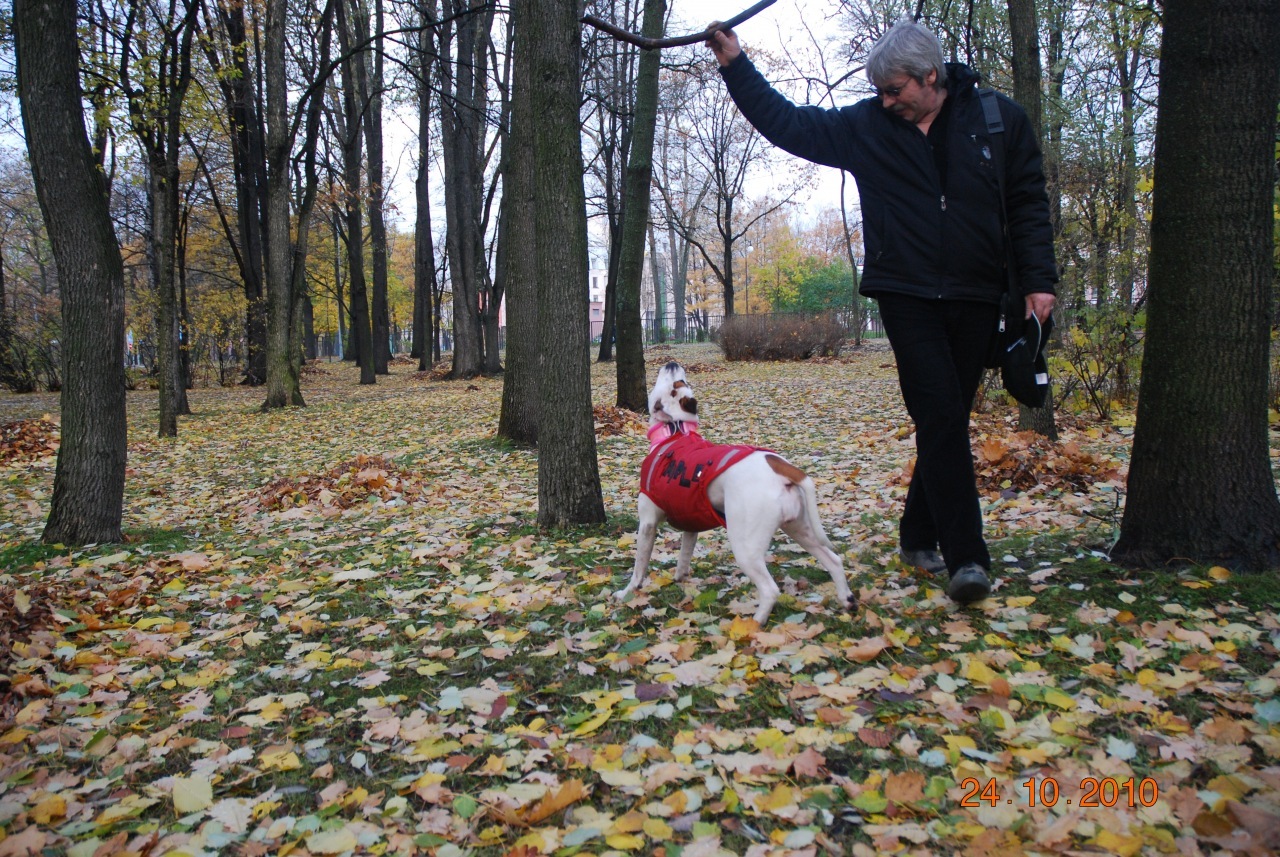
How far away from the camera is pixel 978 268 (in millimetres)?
3338

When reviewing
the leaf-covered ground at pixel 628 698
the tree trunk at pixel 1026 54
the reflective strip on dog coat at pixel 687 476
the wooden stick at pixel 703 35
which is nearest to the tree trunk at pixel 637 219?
the tree trunk at pixel 1026 54

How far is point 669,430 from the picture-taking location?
3926 mm

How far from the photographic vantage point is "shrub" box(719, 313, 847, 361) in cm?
2370

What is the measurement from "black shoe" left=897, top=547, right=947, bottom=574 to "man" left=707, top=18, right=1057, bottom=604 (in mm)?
470

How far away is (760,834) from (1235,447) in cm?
272

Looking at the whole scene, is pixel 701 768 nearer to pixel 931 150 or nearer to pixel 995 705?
pixel 995 705

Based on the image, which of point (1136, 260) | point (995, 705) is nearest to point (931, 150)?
point (995, 705)

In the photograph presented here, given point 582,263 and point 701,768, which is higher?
point 582,263

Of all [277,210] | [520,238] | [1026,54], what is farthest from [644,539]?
[277,210]

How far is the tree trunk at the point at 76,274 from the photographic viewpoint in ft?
Answer: 17.0

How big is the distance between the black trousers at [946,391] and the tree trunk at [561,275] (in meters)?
2.35

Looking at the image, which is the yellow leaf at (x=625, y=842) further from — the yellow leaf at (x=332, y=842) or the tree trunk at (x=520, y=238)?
the tree trunk at (x=520, y=238)

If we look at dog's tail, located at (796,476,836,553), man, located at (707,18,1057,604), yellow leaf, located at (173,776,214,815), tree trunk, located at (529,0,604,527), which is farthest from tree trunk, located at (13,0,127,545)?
dog's tail, located at (796,476,836,553)

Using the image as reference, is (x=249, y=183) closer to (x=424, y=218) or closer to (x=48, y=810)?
(x=424, y=218)
